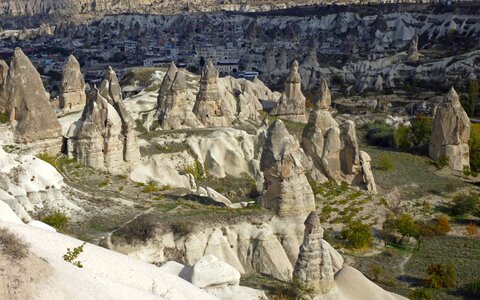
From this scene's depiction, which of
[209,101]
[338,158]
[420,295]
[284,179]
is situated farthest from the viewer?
[209,101]

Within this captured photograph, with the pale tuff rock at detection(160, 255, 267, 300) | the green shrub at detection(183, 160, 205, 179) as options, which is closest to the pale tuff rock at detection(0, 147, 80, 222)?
the pale tuff rock at detection(160, 255, 267, 300)

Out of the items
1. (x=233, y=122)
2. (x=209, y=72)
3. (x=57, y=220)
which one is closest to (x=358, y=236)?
(x=57, y=220)

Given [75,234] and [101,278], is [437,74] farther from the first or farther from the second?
[101,278]

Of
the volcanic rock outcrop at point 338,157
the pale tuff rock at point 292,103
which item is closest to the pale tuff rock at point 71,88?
the pale tuff rock at point 292,103

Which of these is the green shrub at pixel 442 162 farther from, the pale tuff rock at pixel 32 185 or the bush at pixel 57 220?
the bush at pixel 57 220

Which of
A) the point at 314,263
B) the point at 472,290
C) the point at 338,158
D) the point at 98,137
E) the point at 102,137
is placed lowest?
the point at 472,290

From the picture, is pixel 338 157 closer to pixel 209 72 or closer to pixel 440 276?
pixel 209 72

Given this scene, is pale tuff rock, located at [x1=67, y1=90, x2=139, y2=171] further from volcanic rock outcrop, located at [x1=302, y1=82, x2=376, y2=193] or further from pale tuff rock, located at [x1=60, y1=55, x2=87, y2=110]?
pale tuff rock, located at [x1=60, y1=55, x2=87, y2=110]

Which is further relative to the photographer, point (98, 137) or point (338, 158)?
point (338, 158)

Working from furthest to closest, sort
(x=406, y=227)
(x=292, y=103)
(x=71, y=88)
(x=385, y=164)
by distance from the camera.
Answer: (x=292, y=103) < (x=71, y=88) < (x=385, y=164) < (x=406, y=227)
